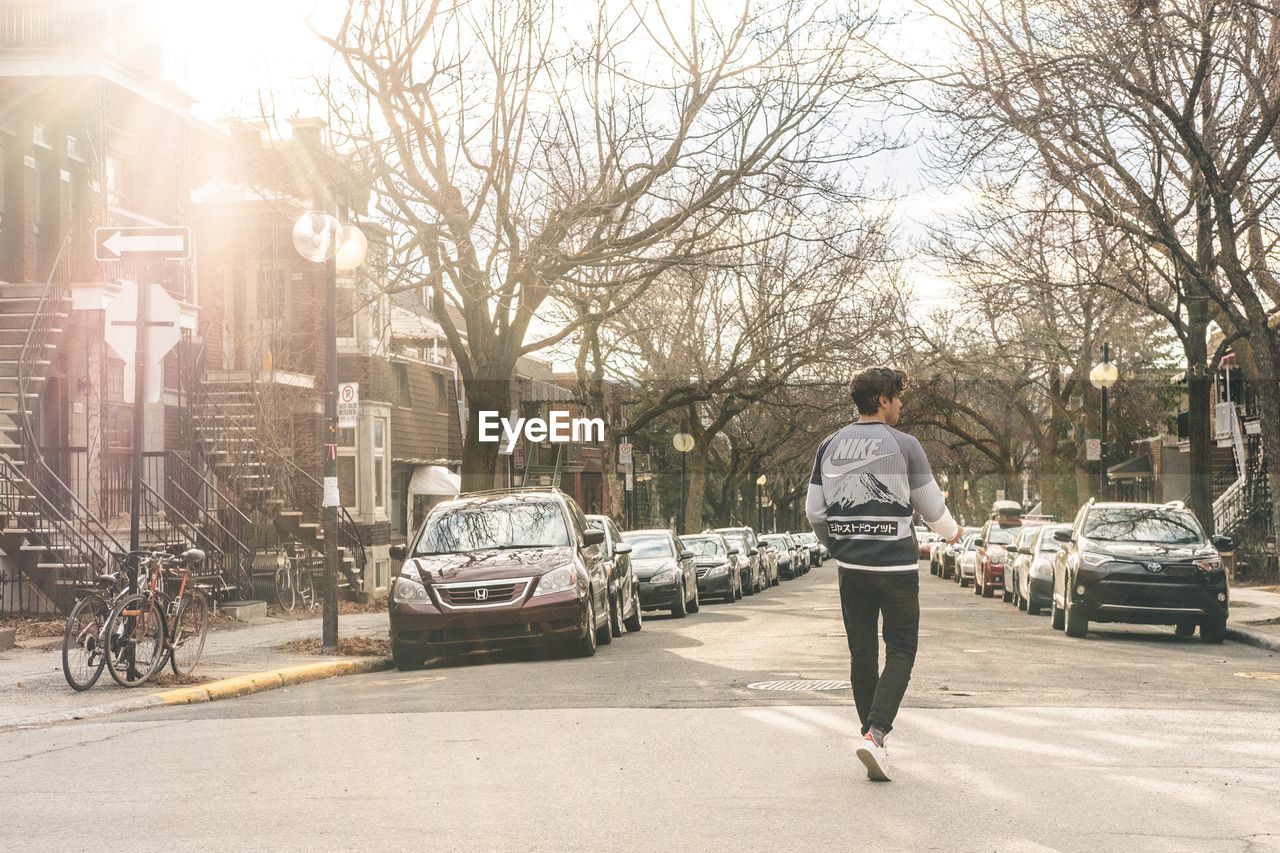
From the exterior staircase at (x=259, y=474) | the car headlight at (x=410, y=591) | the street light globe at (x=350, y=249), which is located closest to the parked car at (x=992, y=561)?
the exterior staircase at (x=259, y=474)

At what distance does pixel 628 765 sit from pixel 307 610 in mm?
17742

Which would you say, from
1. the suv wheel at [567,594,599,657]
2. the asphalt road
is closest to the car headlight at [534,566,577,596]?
the suv wheel at [567,594,599,657]

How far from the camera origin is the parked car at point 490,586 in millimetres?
15734

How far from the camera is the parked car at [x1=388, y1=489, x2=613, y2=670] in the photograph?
15.7 m

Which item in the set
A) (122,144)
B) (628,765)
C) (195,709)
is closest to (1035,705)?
(628,765)

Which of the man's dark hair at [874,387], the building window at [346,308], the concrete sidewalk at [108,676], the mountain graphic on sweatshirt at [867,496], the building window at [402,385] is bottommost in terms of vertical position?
the concrete sidewalk at [108,676]

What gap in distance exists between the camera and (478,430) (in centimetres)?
2228

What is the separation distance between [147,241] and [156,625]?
342 centimetres

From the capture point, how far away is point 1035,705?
11102 mm

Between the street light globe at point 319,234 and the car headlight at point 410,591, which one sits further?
the street light globe at point 319,234

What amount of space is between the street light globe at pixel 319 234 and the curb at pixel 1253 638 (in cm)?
1124

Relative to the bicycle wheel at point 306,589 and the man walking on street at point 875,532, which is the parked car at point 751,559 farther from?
the man walking on street at point 875,532

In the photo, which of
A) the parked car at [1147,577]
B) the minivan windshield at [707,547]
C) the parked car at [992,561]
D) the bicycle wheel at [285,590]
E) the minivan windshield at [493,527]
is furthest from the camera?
the parked car at [992,561]

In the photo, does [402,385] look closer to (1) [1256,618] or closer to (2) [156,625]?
(1) [1256,618]
